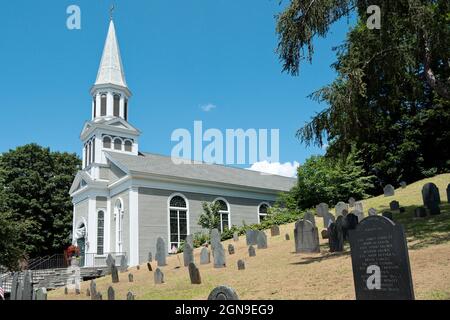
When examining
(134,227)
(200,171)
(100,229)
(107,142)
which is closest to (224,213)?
(200,171)

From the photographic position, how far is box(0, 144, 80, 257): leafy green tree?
133 feet

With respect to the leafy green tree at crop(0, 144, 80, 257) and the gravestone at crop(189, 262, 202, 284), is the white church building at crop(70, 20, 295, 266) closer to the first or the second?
the leafy green tree at crop(0, 144, 80, 257)

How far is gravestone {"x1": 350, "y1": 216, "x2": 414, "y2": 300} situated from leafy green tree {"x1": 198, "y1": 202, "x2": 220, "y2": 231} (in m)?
21.0

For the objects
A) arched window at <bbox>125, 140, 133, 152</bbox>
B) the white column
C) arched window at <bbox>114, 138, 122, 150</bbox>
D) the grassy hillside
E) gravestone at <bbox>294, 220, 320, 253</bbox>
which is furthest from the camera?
arched window at <bbox>125, 140, 133, 152</bbox>

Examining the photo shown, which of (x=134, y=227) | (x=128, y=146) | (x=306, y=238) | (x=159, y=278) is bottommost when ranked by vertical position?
(x=159, y=278)

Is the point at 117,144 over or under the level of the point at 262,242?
over

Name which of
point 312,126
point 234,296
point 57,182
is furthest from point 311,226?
point 57,182

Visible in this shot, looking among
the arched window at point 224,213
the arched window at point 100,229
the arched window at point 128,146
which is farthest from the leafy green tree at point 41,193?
the arched window at point 224,213

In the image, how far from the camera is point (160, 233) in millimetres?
28578

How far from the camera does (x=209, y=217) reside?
28.5 metres

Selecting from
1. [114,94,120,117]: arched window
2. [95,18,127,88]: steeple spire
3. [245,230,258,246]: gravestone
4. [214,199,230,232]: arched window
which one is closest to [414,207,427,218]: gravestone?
[245,230,258,246]: gravestone

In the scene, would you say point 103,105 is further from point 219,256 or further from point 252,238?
point 219,256

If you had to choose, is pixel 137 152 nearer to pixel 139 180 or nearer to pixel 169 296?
pixel 139 180

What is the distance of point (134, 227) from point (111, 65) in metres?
15.4
